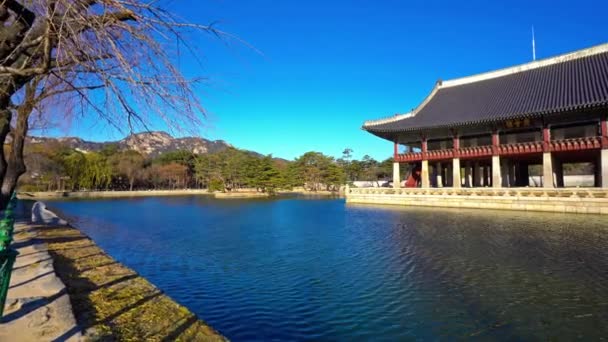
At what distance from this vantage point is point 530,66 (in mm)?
30609

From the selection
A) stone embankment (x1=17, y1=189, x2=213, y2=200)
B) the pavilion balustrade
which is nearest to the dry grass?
the pavilion balustrade

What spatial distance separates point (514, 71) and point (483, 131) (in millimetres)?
7501

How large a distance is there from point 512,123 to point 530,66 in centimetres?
790

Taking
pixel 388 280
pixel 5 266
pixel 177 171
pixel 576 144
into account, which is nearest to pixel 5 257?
pixel 5 266

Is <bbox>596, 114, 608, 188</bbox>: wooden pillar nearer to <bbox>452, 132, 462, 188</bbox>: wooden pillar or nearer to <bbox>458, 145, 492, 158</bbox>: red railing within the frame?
<bbox>458, 145, 492, 158</bbox>: red railing

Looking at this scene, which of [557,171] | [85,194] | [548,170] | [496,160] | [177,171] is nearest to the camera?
[548,170]

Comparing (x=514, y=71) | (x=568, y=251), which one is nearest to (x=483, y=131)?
(x=514, y=71)

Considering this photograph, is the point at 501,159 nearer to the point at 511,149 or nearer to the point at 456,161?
the point at 511,149

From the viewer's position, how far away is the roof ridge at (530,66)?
2666 cm

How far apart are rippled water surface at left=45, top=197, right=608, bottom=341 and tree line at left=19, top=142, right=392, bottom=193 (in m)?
38.1

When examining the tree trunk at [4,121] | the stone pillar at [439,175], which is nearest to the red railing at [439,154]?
the stone pillar at [439,175]

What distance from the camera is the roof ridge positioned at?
26.7m

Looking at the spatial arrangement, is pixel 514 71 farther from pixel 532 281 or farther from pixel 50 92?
pixel 50 92

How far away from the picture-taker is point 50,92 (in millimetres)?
3852
